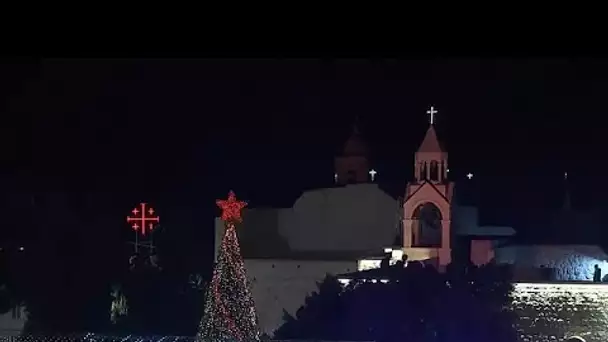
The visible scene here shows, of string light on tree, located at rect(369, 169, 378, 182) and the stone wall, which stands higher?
string light on tree, located at rect(369, 169, 378, 182)

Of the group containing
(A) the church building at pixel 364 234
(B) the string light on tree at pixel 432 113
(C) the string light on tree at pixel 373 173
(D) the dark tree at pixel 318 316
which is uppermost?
(B) the string light on tree at pixel 432 113

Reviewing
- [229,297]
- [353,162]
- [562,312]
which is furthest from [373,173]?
[562,312]

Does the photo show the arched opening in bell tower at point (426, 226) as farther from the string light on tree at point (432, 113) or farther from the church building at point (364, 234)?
the string light on tree at point (432, 113)

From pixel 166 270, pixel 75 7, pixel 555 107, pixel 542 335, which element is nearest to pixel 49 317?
pixel 166 270

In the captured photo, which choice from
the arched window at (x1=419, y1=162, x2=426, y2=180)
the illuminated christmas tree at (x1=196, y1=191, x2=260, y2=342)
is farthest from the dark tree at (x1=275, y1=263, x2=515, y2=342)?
the arched window at (x1=419, y1=162, x2=426, y2=180)

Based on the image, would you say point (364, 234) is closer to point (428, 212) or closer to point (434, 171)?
point (428, 212)

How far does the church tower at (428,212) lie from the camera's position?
3498 mm

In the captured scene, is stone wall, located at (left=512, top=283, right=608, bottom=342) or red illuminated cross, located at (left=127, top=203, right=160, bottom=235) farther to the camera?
red illuminated cross, located at (left=127, top=203, right=160, bottom=235)

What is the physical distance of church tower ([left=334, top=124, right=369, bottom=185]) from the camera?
3529 mm

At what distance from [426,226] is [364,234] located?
0.79ft

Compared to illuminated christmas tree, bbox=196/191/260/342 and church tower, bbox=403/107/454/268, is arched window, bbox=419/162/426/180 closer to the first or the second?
church tower, bbox=403/107/454/268

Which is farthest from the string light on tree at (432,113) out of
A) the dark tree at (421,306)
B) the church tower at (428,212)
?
the dark tree at (421,306)

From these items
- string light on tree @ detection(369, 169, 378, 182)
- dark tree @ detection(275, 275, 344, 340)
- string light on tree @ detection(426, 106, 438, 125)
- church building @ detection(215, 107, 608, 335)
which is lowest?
dark tree @ detection(275, 275, 344, 340)

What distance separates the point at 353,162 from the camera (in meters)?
3.55
